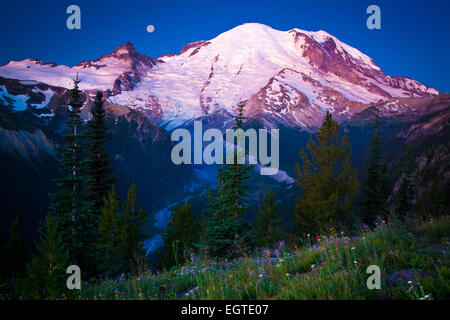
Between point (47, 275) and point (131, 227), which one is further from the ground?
point (131, 227)

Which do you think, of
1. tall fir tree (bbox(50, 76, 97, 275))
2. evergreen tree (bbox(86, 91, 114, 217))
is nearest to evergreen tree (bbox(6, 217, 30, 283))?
evergreen tree (bbox(86, 91, 114, 217))

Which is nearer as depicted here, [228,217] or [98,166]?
[228,217]

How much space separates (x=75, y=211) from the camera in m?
12.7

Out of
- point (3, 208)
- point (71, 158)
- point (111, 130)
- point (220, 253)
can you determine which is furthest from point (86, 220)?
point (111, 130)

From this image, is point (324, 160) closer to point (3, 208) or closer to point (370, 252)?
point (370, 252)

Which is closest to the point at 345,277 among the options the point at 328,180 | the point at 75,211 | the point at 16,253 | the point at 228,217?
the point at 228,217

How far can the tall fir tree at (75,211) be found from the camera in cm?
Result: 1013

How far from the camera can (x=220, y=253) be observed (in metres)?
13.7

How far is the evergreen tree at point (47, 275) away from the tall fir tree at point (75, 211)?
5.61 meters

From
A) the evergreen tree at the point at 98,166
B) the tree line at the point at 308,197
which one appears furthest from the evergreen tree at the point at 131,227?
the tree line at the point at 308,197

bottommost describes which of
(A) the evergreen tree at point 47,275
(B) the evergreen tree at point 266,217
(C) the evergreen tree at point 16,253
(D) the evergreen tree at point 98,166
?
(C) the evergreen tree at point 16,253

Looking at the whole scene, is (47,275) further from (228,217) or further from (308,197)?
(308,197)

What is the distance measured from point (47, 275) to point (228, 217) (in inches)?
446

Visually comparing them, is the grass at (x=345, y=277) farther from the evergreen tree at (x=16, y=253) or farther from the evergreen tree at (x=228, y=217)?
the evergreen tree at (x=16, y=253)
